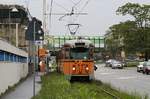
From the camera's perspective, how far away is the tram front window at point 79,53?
119ft

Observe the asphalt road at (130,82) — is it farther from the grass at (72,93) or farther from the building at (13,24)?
the building at (13,24)

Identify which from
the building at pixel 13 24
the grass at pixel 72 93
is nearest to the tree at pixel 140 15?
the building at pixel 13 24

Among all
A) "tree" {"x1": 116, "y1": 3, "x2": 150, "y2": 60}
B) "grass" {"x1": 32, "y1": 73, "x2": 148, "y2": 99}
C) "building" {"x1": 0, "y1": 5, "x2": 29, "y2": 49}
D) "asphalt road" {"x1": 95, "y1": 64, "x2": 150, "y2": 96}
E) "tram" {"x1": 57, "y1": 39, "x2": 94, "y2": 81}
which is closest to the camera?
"grass" {"x1": 32, "y1": 73, "x2": 148, "y2": 99}

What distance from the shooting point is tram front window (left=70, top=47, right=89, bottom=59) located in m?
36.2

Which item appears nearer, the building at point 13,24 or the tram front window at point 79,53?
the tram front window at point 79,53

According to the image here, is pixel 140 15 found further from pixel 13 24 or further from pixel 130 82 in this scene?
pixel 130 82

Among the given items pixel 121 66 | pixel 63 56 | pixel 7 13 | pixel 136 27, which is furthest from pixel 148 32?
pixel 63 56

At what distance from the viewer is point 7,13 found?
254 ft

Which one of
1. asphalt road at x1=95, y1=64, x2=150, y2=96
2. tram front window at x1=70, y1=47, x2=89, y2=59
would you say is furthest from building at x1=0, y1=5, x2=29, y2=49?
tram front window at x1=70, y1=47, x2=89, y2=59

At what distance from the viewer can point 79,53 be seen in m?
36.6

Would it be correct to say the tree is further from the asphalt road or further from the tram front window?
the tram front window

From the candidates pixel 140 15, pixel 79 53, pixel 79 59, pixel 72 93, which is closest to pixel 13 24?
pixel 140 15

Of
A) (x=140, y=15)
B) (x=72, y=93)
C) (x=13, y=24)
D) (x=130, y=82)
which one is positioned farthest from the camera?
(x=140, y=15)

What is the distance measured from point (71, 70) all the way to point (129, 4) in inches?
2741
